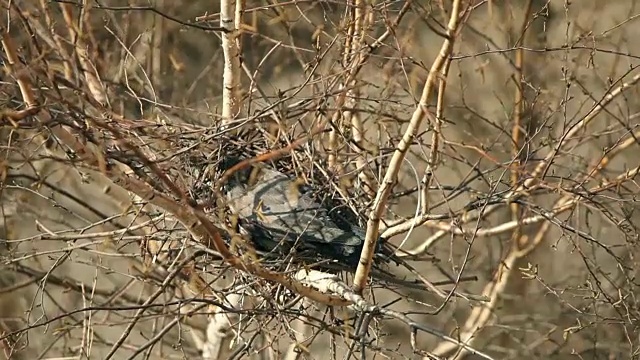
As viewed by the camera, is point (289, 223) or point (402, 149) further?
point (289, 223)

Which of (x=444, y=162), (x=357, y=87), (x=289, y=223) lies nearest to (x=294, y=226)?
(x=289, y=223)

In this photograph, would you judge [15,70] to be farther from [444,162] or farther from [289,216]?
[444,162]

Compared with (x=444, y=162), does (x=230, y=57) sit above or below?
below

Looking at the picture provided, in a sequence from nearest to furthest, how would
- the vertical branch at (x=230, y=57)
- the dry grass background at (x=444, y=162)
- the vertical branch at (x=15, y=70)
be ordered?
the vertical branch at (x=15, y=70), the vertical branch at (x=230, y=57), the dry grass background at (x=444, y=162)

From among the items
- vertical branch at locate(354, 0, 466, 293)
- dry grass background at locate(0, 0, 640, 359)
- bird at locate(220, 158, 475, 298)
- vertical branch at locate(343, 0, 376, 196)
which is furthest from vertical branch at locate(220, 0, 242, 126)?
vertical branch at locate(354, 0, 466, 293)

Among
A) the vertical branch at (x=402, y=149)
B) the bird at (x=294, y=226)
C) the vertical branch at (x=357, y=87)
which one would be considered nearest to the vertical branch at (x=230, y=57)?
the bird at (x=294, y=226)

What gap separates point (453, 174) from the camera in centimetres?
340

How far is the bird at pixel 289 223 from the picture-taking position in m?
1.82

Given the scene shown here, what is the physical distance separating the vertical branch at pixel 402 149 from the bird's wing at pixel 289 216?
0.12 metres

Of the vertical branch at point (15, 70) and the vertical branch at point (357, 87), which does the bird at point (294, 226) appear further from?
the vertical branch at point (15, 70)

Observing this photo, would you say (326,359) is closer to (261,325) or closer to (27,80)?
(261,325)

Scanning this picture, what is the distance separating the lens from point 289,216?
185cm

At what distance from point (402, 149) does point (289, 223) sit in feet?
1.35

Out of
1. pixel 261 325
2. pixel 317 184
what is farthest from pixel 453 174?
pixel 261 325
